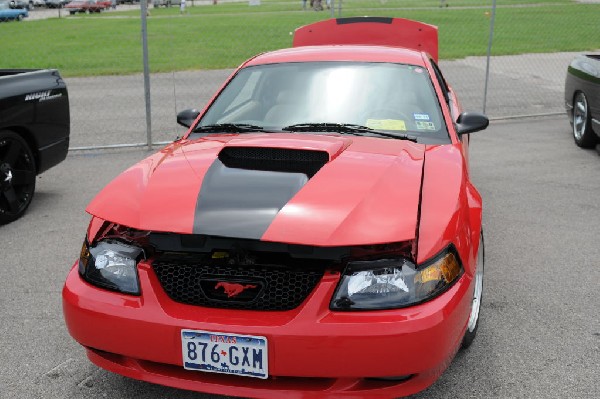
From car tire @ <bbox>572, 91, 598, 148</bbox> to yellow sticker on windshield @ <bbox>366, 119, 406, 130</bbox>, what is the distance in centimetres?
525

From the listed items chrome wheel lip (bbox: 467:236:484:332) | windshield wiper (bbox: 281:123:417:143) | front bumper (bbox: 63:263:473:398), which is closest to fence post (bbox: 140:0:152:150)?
windshield wiper (bbox: 281:123:417:143)

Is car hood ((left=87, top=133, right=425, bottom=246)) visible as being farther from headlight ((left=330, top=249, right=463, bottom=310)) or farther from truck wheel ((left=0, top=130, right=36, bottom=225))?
truck wheel ((left=0, top=130, right=36, bottom=225))

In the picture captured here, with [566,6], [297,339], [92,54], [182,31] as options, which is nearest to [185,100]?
[92,54]

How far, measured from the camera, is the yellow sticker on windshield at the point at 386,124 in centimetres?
405

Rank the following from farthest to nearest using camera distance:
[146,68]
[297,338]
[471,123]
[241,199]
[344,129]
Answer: [146,68], [471,123], [344,129], [241,199], [297,338]

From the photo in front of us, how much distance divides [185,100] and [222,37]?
9761mm

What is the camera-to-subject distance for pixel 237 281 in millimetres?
2842

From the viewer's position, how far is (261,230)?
2.75m

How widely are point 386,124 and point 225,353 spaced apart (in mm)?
1854

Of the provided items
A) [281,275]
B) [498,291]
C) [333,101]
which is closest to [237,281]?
[281,275]

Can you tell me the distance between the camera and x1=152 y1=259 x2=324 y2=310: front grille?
2797 mm

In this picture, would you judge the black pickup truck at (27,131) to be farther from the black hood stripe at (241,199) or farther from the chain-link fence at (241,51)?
the black hood stripe at (241,199)

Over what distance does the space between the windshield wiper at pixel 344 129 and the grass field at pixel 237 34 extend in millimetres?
12820

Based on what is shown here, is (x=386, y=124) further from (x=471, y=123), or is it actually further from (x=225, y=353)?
(x=225, y=353)
